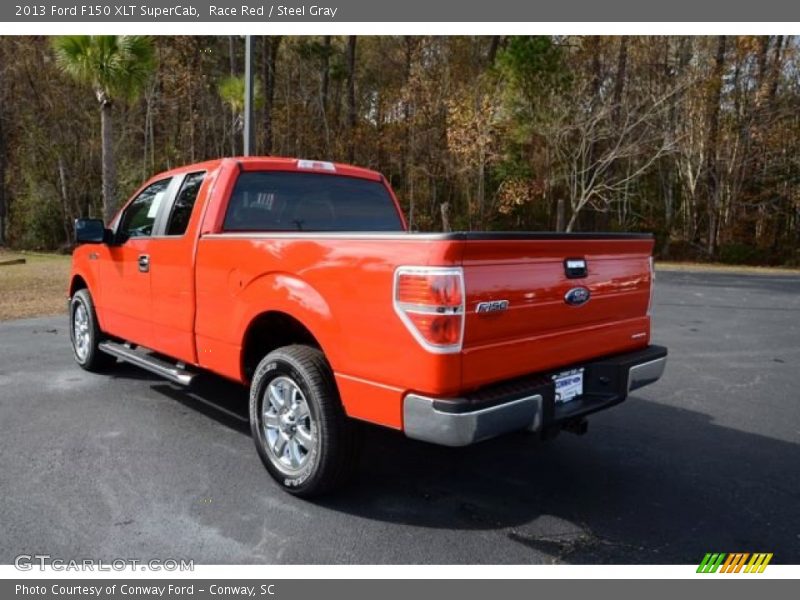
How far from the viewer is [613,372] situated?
368cm

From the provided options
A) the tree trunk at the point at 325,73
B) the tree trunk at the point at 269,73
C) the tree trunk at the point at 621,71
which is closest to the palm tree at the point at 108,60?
the tree trunk at the point at 269,73

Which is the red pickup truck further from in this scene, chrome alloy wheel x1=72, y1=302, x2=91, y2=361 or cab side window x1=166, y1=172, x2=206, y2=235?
chrome alloy wheel x1=72, y1=302, x2=91, y2=361

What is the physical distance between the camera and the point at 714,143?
28016 mm

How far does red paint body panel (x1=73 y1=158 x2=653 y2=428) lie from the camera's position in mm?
2920

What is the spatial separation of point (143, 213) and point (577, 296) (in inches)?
145

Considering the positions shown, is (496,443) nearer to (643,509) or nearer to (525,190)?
(643,509)

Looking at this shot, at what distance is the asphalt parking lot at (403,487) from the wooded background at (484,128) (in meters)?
19.7

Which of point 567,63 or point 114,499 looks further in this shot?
point 567,63

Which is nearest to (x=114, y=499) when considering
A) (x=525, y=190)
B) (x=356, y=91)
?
(x=525, y=190)

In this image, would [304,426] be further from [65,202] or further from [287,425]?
[65,202]

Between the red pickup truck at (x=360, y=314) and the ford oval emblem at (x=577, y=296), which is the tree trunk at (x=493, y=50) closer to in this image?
the red pickup truck at (x=360, y=314)

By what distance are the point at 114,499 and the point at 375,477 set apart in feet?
4.88

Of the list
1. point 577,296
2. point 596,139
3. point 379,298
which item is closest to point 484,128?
point 596,139

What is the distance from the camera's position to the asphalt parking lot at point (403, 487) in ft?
10.1
